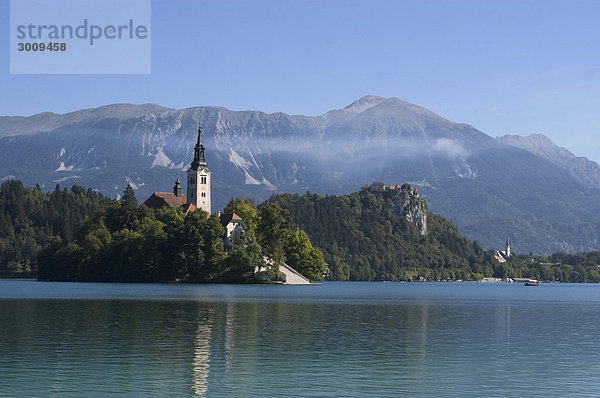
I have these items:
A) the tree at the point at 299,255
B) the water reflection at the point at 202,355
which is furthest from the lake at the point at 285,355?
the tree at the point at 299,255

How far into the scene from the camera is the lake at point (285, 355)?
129ft

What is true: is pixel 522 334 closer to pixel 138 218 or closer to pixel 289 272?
pixel 289 272

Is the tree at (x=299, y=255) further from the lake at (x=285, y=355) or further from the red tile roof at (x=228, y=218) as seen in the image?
the lake at (x=285, y=355)

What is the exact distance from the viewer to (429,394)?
38.1m

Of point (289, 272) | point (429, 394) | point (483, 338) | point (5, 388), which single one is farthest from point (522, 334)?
point (289, 272)

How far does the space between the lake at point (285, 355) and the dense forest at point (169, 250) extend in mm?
92445

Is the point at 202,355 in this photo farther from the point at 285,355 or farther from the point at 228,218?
the point at 228,218

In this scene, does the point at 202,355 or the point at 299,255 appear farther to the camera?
the point at 299,255

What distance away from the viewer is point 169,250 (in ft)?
598

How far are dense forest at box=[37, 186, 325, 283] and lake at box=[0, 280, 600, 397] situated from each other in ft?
303

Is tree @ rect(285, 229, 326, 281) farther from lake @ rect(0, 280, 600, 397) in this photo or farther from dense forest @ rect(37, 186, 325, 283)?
lake @ rect(0, 280, 600, 397)

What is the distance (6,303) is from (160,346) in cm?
5020

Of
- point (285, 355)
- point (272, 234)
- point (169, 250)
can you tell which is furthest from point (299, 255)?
point (285, 355)

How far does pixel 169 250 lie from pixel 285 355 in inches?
5292
